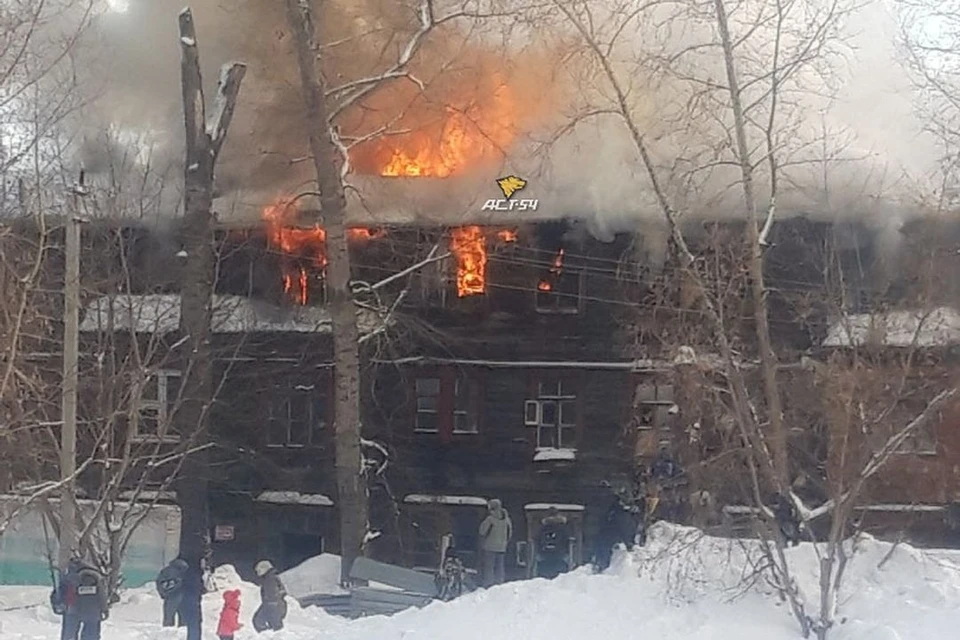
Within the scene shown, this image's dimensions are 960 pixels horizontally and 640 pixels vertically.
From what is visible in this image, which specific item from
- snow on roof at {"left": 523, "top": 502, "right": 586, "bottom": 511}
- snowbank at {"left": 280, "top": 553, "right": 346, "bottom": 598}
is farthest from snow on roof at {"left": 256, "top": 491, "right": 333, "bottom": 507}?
snowbank at {"left": 280, "top": 553, "right": 346, "bottom": 598}

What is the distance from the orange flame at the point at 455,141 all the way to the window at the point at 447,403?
4.10 meters

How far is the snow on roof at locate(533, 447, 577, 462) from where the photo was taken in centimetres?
2258

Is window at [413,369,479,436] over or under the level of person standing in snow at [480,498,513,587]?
over

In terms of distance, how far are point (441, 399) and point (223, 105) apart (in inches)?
307

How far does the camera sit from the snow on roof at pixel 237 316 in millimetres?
20641

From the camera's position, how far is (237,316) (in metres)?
23.0

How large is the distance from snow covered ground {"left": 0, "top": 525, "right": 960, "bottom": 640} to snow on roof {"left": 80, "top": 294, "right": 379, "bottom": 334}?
8.37 metres

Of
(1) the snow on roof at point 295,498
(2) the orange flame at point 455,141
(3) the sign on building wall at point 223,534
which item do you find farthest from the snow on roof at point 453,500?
(2) the orange flame at point 455,141

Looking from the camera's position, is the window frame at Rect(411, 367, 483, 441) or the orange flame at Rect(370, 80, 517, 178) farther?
the window frame at Rect(411, 367, 483, 441)

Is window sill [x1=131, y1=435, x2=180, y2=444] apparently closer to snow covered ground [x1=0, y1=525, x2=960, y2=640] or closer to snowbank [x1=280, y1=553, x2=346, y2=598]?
snowbank [x1=280, y1=553, x2=346, y2=598]

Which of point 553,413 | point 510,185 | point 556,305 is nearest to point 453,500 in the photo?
point 553,413

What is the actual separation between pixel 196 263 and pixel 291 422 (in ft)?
22.8

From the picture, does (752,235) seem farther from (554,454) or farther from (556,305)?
(554,454)

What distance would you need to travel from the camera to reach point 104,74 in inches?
861
